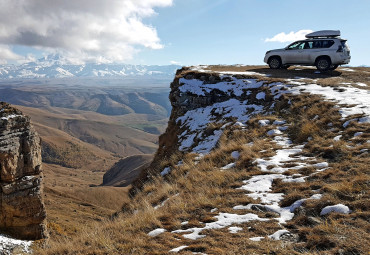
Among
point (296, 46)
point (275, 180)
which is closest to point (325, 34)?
point (296, 46)

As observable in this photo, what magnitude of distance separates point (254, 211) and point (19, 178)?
21683mm

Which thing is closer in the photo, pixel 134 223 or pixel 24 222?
pixel 134 223

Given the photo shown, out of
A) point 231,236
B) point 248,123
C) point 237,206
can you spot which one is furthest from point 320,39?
point 231,236

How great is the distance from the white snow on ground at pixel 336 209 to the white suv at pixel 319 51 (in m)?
17.1

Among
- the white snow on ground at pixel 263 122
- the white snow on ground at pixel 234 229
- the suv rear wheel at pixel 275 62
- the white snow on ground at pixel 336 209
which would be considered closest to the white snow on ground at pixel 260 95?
the white snow on ground at pixel 263 122

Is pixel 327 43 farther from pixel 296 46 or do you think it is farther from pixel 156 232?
pixel 156 232

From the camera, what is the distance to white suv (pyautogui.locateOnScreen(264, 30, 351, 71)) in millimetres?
17828

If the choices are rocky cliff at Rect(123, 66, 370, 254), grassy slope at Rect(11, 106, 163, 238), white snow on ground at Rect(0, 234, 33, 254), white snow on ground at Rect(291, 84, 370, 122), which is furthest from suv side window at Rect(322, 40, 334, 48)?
grassy slope at Rect(11, 106, 163, 238)

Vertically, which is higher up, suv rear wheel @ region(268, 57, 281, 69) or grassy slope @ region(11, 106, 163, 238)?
suv rear wheel @ region(268, 57, 281, 69)

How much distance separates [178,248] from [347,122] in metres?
8.27

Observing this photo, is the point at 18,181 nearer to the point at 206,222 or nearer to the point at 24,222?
the point at 24,222

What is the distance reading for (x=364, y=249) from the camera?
347 centimetres

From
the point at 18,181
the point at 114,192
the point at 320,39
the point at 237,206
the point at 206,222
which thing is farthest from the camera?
the point at 114,192

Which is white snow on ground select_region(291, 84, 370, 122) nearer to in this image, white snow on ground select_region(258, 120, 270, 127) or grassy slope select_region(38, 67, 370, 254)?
grassy slope select_region(38, 67, 370, 254)
